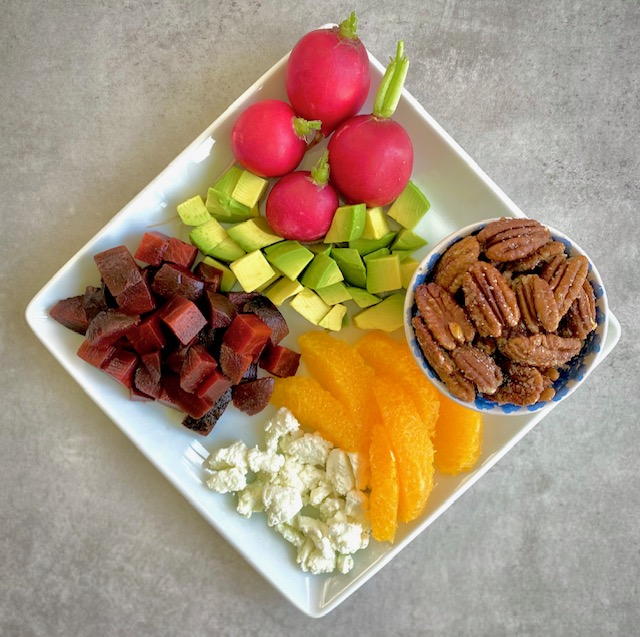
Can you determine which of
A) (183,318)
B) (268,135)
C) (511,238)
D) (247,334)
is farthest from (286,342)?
(511,238)

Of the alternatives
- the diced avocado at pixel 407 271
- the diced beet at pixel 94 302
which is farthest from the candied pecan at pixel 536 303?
the diced beet at pixel 94 302

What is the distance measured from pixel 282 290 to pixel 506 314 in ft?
1.78

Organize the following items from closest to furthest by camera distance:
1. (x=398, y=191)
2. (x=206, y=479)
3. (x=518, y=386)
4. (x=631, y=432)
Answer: (x=518, y=386) → (x=398, y=191) → (x=206, y=479) → (x=631, y=432)

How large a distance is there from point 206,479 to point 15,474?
0.51 m

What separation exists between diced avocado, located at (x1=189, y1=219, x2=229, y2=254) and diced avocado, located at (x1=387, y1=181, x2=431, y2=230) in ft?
1.36

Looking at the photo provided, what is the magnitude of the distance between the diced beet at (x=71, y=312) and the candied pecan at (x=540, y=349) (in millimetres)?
929

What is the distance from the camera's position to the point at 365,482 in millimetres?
1477

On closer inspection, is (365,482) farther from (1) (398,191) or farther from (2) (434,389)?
(1) (398,191)

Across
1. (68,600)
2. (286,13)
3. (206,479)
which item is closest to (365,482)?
(206,479)

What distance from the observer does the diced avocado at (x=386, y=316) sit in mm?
1485

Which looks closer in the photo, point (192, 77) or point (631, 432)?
point (192, 77)

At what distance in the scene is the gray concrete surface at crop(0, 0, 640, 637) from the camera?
156cm

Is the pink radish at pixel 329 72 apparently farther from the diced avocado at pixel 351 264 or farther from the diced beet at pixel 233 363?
the diced beet at pixel 233 363

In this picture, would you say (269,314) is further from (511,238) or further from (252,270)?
(511,238)
